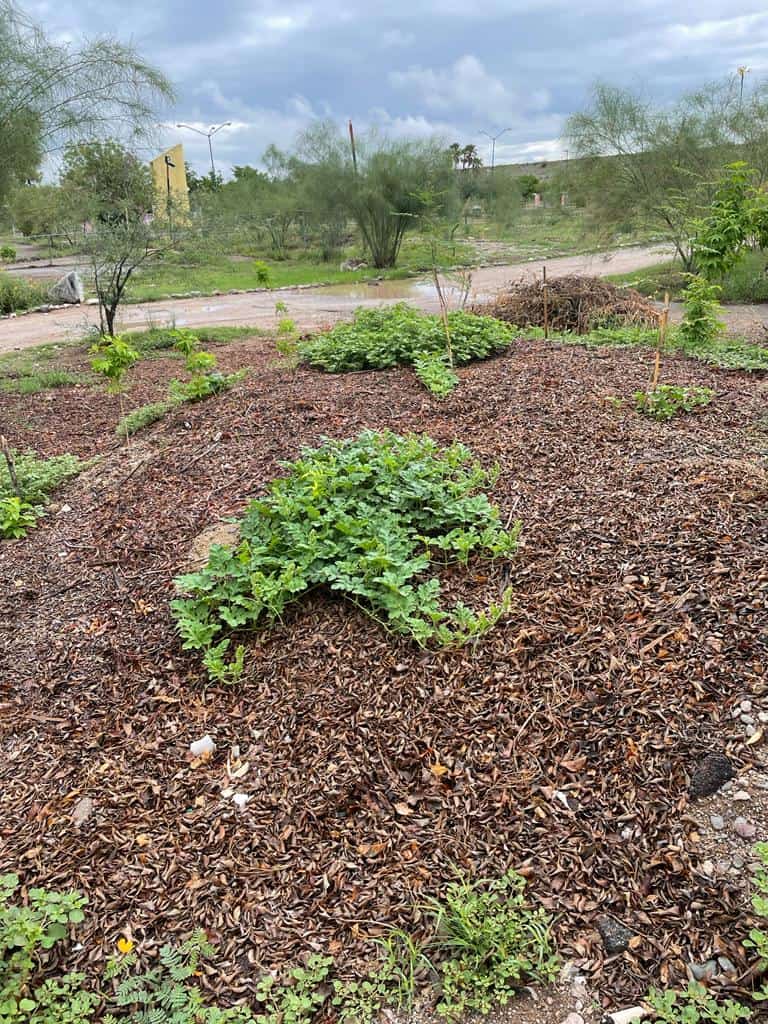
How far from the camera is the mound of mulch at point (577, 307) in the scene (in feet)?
26.6

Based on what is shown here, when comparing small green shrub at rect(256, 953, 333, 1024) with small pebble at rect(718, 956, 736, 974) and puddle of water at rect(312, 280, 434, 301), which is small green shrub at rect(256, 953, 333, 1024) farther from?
puddle of water at rect(312, 280, 434, 301)

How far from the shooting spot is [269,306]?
15.0 metres

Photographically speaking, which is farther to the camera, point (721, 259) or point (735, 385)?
point (721, 259)

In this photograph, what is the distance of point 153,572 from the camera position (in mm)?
3117

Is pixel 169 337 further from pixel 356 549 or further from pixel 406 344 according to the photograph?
pixel 356 549

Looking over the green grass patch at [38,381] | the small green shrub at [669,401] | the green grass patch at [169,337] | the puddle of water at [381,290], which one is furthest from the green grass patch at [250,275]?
the small green shrub at [669,401]

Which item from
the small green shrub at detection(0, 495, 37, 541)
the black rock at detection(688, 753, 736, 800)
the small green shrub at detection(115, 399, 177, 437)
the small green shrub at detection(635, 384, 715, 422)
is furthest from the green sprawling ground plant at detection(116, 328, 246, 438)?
the black rock at detection(688, 753, 736, 800)

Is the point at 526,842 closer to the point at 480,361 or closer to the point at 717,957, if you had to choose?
the point at 717,957

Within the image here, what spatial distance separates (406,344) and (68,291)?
12.7 meters

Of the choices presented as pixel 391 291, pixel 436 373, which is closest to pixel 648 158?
pixel 391 291

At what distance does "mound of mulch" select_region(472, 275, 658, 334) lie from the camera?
810 centimetres

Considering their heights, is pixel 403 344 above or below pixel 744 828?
above

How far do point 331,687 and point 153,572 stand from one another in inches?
47.6

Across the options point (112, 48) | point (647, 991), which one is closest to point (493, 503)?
point (647, 991)
